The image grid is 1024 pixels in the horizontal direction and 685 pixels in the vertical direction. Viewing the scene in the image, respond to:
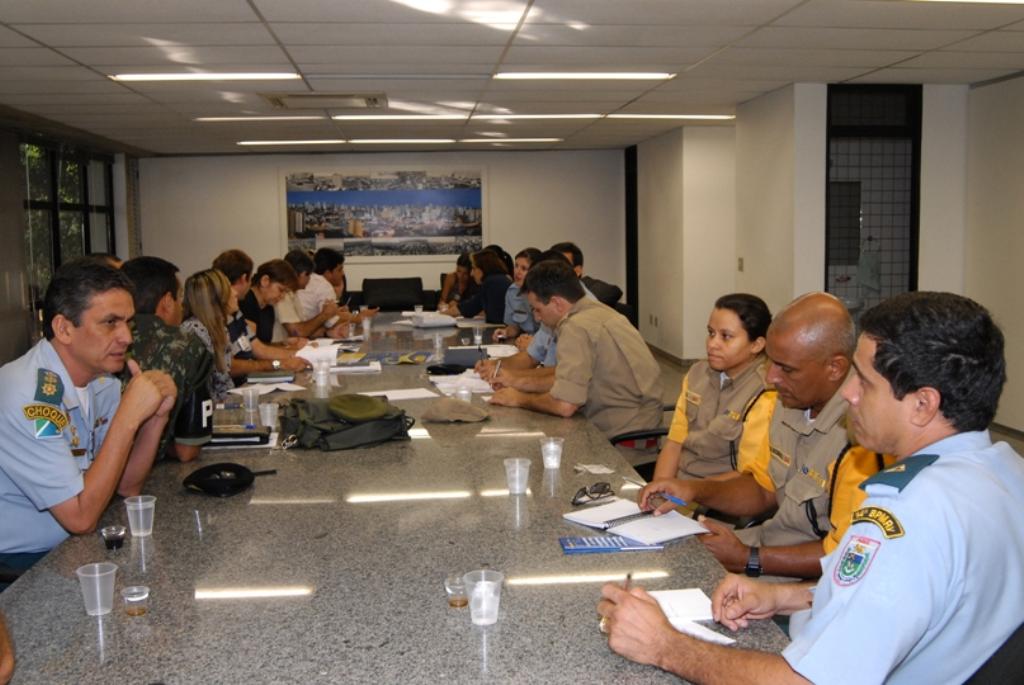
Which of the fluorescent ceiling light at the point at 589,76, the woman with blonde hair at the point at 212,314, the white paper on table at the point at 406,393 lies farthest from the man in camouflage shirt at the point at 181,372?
the fluorescent ceiling light at the point at 589,76

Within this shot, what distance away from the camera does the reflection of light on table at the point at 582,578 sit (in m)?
2.01

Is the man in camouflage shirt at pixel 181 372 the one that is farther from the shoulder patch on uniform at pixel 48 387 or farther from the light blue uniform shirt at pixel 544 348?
the light blue uniform shirt at pixel 544 348

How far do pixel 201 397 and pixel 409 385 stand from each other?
1560 millimetres

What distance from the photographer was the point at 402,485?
9.13 ft

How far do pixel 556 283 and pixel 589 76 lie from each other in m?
2.88

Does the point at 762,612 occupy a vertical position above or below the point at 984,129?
Answer: below

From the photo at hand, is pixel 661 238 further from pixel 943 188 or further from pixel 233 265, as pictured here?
pixel 233 265

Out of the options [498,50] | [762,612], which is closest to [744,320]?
[762,612]

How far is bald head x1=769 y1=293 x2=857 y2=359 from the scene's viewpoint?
265cm

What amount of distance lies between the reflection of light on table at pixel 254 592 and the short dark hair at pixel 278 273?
466cm

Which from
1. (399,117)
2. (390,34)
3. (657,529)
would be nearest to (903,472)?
(657,529)

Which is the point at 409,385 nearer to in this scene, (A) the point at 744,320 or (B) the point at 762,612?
(A) the point at 744,320

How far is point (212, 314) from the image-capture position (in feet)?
15.4

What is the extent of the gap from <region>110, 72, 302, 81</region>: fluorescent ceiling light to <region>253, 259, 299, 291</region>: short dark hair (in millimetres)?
1308
